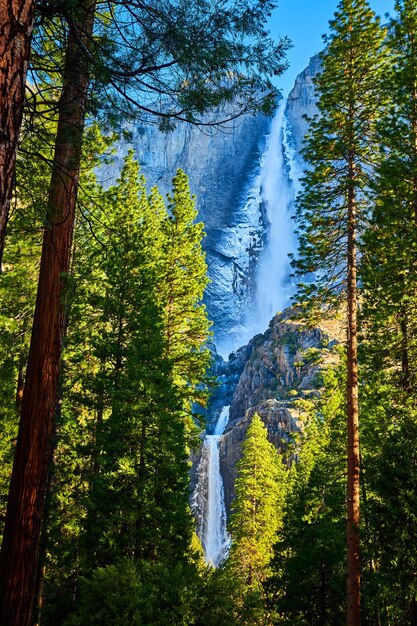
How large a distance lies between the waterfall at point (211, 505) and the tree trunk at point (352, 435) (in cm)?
3676

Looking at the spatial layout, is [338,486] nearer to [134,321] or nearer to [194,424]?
[194,424]

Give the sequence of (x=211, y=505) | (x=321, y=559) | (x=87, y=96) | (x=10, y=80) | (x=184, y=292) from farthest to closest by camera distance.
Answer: (x=211, y=505) → (x=184, y=292) → (x=321, y=559) → (x=87, y=96) → (x=10, y=80)

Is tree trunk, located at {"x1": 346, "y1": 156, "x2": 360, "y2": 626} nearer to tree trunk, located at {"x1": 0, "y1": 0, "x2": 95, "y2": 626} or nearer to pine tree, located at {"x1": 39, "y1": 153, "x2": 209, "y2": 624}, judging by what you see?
pine tree, located at {"x1": 39, "y1": 153, "x2": 209, "y2": 624}

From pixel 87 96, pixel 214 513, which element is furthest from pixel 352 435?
pixel 214 513

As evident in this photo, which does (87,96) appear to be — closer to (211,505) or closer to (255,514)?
(255,514)

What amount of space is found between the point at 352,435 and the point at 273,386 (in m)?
52.7

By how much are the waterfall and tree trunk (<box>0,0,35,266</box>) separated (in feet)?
150

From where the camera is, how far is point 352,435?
982cm

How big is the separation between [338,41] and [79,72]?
10.6m

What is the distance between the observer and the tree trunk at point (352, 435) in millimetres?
8766

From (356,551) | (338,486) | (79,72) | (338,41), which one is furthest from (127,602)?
(338,41)

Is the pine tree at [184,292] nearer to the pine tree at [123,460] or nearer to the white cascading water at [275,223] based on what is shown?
the pine tree at [123,460]

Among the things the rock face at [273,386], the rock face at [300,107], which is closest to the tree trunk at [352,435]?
the rock face at [273,386]

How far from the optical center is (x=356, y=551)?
8984 mm
